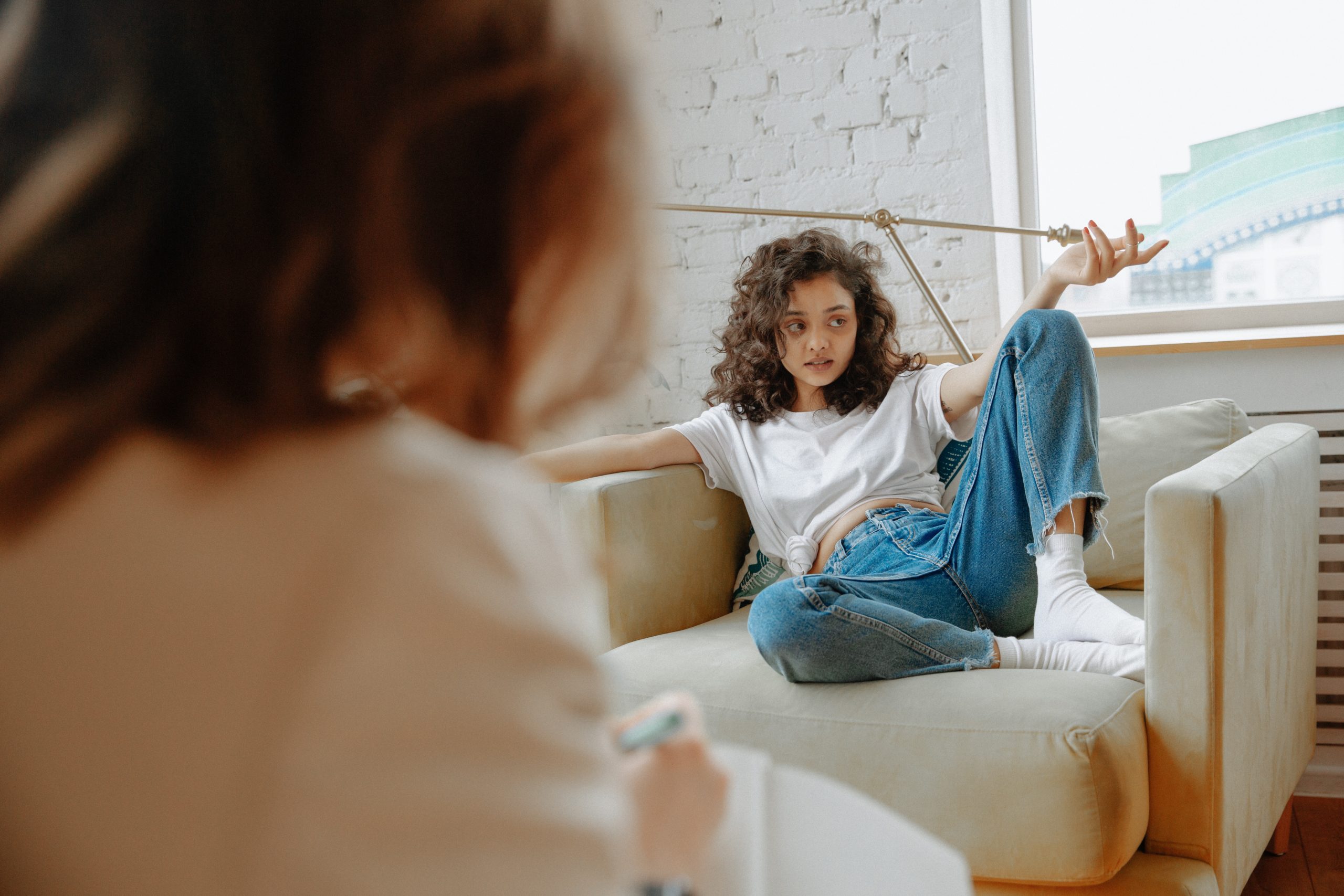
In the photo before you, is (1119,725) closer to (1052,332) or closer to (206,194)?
(1052,332)

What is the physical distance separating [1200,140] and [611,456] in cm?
159

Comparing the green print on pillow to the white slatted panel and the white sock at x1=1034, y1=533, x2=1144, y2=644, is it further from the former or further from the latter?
the white slatted panel

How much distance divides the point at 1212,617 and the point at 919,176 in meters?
1.44

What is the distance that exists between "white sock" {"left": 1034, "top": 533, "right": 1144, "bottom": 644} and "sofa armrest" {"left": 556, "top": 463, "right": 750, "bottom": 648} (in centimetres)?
60

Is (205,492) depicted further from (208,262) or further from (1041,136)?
(1041,136)

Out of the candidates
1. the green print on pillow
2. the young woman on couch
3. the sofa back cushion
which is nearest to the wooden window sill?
the sofa back cushion

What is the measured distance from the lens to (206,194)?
1.08 ft

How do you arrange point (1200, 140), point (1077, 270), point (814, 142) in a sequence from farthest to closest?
point (814, 142), point (1200, 140), point (1077, 270)

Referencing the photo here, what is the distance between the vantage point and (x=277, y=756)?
29 cm

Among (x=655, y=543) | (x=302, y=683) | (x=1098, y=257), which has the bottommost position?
(x=655, y=543)

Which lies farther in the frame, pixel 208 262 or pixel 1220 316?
pixel 1220 316

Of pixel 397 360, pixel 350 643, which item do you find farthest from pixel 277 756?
pixel 397 360

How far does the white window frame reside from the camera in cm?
238

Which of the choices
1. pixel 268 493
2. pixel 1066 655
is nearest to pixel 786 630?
pixel 1066 655
